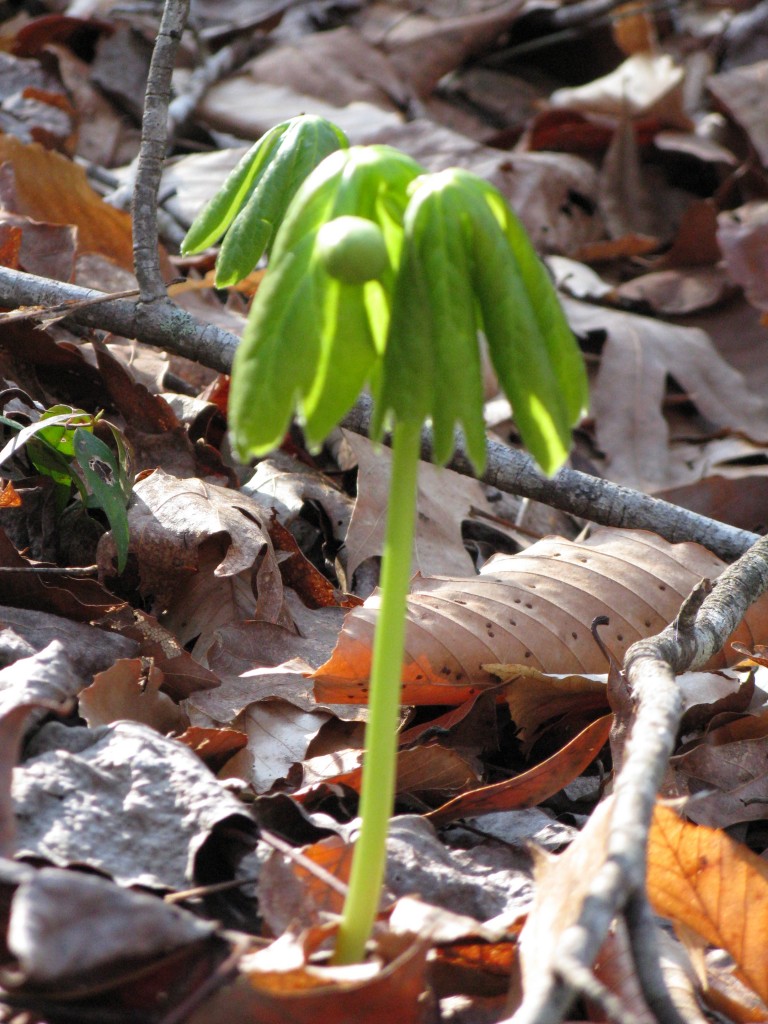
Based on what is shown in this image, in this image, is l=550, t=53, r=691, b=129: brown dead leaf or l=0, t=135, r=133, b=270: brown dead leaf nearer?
l=0, t=135, r=133, b=270: brown dead leaf

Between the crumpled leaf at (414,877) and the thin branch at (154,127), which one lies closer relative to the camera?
the crumpled leaf at (414,877)

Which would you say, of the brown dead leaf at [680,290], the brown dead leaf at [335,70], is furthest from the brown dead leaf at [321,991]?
the brown dead leaf at [335,70]

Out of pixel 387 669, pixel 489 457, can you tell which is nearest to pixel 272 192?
pixel 387 669

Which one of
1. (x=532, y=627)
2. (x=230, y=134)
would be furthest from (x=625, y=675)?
(x=230, y=134)

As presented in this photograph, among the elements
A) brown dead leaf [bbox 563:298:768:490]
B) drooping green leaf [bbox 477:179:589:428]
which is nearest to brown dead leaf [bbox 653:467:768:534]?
brown dead leaf [bbox 563:298:768:490]

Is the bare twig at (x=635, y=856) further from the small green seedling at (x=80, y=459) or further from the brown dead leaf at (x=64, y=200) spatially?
the brown dead leaf at (x=64, y=200)

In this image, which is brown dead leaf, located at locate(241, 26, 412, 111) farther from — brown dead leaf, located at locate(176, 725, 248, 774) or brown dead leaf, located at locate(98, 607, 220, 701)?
brown dead leaf, located at locate(176, 725, 248, 774)
